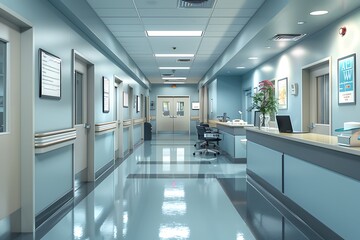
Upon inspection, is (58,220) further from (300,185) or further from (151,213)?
(300,185)

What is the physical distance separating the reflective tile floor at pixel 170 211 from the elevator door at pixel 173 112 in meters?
13.7

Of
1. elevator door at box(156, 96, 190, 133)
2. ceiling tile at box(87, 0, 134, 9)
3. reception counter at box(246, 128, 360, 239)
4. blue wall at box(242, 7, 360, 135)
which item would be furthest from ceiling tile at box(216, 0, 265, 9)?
elevator door at box(156, 96, 190, 133)

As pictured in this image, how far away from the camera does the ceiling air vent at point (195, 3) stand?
510 centimetres

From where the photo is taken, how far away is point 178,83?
20.2m

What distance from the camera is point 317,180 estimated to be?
3.34 metres

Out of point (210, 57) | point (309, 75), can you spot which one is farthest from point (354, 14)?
point (210, 57)

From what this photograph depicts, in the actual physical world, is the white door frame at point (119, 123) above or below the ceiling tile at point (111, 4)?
below

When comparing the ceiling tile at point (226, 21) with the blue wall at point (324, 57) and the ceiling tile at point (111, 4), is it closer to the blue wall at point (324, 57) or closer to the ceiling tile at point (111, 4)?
the blue wall at point (324, 57)

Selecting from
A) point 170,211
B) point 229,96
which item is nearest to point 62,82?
point 170,211

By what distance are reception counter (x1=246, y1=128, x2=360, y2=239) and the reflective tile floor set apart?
0.28m

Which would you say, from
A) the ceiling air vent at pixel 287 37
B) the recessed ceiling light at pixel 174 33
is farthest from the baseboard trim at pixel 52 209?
the ceiling air vent at pixel 287 37

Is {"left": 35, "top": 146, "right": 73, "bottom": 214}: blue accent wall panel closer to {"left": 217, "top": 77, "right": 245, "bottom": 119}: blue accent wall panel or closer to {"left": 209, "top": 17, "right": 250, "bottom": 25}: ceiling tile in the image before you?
{"left": 209, "top": 17, "right": 250, "bottom": 25}: ceiling tile

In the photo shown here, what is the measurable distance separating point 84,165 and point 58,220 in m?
2.23

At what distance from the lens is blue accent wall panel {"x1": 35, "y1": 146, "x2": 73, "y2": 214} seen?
12.3ft
